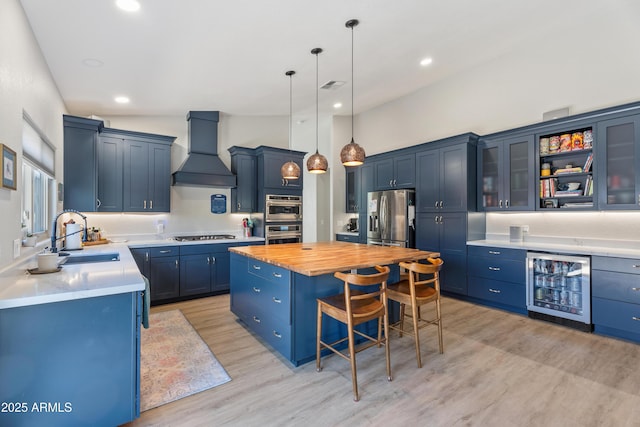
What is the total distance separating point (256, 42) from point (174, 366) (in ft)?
10.3

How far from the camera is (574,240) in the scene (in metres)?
3.76

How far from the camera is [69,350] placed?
160 centimetres

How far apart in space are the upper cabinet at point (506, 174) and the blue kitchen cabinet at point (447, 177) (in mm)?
156

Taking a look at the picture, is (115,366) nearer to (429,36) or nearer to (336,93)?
(429,36)

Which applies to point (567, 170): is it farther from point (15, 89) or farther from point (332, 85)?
point (15, 89)

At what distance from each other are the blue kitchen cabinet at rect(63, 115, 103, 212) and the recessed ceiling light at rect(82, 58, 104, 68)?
1.10m

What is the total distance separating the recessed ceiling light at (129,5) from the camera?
7.44 feet

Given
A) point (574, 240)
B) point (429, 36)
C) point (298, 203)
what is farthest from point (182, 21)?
point (574, 240)

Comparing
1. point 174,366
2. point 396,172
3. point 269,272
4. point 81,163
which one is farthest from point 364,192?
point 81,163

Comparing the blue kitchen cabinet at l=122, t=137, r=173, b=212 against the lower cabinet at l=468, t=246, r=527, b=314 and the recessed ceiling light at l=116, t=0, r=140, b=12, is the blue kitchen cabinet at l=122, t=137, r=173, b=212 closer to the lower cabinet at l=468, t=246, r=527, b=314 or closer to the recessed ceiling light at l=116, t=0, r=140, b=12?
the recessed ceiling light at l=116, t=0, r=140, b=12

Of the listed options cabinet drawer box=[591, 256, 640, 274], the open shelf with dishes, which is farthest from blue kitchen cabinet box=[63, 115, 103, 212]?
cabinet drawer box=[591, 256, 640, 274]

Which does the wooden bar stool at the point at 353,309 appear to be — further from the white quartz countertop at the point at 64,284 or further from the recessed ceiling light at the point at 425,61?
the recessed ceiling light at the point at 425,61

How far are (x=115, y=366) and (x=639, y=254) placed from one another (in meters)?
4.43

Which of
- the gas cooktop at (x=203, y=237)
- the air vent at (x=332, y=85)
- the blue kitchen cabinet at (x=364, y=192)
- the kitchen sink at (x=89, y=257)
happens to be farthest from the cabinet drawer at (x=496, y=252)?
the kitchen sink at (x=89, y=257)
